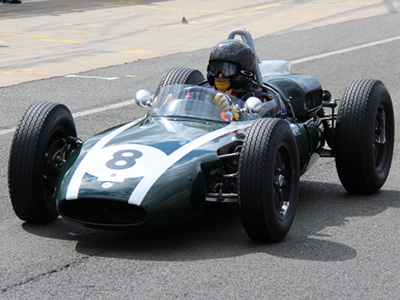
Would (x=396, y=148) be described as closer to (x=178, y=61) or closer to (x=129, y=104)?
(x=129, y=104)

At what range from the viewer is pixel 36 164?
5.91m

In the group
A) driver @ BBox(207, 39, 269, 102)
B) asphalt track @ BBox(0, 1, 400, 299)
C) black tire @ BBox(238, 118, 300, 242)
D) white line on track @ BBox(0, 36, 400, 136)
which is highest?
driver @ BBox(207, 39, 269, 102)

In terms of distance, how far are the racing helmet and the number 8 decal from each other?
148cm

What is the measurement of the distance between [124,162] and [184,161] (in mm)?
396

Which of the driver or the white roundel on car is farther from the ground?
the driver

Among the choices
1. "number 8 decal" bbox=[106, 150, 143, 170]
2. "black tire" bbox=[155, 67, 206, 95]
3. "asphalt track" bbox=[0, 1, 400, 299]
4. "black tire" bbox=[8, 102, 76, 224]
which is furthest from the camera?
"black tire" bbox=[155, 67, 206, 95]

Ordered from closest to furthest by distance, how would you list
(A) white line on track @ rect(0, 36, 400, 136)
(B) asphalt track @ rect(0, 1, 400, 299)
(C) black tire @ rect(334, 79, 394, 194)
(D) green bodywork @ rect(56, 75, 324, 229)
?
(B) asphalt track @ rect(0, 1, 400, 299)
(D) green bodywork @ rect(56, 75, 324, 229)
(C) black tire @ rect(334, 79, 394, 194)
(A) white line on track @ rect(0, 36, 400, 136)

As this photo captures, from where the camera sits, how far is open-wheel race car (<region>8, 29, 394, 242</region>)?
550 centimetres

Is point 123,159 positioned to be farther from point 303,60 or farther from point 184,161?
point 303,60

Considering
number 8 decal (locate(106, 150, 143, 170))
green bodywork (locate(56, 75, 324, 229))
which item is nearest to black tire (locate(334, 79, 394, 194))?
green bodywork (locate(56, 75, 324, 229))

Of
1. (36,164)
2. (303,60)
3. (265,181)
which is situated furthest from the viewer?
(303,60)

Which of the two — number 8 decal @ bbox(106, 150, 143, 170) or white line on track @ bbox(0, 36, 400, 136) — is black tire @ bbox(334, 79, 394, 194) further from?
white line on track @ bbox(0, 36, 400, 136)

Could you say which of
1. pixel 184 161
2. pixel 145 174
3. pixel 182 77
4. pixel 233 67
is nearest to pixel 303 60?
pixel 182 77

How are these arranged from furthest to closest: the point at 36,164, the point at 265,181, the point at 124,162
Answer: the point at 36,164, the point at 124,162, the point at 265,181
